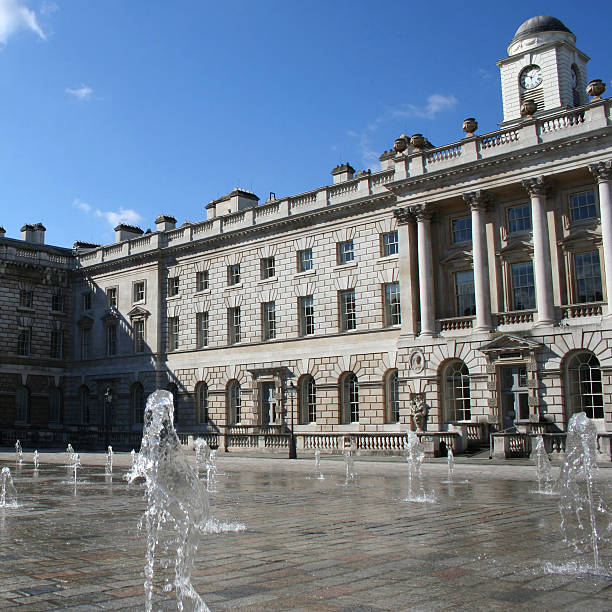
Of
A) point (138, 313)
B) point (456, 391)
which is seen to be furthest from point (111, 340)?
point (456, 391)

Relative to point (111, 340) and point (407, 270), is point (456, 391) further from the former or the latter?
point (111, 340)

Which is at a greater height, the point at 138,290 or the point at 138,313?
the point at 138,290

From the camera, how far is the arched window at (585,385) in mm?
30531

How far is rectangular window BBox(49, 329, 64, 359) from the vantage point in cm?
5369

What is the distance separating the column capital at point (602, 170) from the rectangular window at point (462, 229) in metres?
6.46

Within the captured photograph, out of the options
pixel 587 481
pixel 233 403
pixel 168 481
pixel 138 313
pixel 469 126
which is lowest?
pixel 587 481

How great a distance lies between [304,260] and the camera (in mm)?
41812

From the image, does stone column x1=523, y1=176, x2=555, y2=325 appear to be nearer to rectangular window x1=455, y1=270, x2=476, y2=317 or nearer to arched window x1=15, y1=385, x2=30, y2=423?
rectangular window x1=455, y1=270, x2=476, y2=317

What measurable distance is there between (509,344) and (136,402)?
27.5m

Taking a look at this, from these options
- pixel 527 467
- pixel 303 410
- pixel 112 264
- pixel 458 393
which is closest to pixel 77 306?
pixel 112 264

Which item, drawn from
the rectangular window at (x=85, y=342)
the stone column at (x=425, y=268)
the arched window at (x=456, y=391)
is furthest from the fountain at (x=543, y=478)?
the rectangular window at (x=85, y=342)

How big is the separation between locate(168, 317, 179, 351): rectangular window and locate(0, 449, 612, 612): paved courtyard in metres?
31.3

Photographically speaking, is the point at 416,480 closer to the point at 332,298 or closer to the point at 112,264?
the point at 332,298

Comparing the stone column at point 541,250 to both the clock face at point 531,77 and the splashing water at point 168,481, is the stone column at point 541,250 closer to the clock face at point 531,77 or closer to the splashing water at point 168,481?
the clock face at point 531,77
